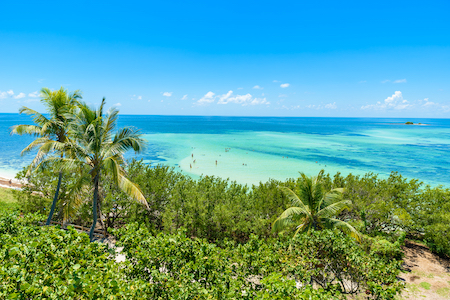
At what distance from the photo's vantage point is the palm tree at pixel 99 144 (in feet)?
26.9

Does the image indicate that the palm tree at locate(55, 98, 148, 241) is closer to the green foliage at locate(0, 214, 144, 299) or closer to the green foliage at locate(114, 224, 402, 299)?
the green foliage at locate(114, 224, 402, 299)

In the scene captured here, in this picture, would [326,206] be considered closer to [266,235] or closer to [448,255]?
[266,235]

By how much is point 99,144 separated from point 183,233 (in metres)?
4.54

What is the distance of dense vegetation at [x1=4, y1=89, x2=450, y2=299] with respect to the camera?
→ 4.35 m

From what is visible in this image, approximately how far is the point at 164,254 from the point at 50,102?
868 cm

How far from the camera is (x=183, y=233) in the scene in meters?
7.04

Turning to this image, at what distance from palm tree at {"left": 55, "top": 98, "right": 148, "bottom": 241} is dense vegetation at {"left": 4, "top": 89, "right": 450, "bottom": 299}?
0.13 ft

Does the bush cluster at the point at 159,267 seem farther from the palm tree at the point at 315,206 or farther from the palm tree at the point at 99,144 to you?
the palm tree at the point at 315,206

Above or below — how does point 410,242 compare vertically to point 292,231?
below

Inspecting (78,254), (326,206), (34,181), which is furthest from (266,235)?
(34,181)

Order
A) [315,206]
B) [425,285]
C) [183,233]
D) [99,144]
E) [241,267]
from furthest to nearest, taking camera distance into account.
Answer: [425,285]
[315,206]
[99,144]
[183,233]
[241,267]

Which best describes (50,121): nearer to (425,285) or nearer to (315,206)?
(315,206)

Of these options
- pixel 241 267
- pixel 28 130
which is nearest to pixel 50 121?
pixel 28 130

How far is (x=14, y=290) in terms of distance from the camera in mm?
3479
